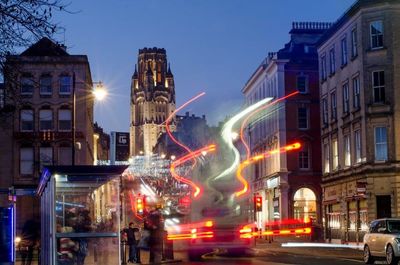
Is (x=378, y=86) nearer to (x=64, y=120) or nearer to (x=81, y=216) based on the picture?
(x=64, y=120)

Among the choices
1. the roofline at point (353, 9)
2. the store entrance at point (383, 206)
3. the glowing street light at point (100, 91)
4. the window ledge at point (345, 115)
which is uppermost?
the roofline at point (353, 9)

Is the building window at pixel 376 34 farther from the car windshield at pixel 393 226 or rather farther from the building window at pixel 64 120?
the building window at pixel 64 120

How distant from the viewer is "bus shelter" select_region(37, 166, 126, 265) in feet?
68.1

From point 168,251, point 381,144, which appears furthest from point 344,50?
point 168,251

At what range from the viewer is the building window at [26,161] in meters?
70.4

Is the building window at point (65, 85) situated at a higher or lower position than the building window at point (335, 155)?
higher

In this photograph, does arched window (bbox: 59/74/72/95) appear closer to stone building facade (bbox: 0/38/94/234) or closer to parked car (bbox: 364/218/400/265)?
stone building facade (bbox: 0/38/94/234)

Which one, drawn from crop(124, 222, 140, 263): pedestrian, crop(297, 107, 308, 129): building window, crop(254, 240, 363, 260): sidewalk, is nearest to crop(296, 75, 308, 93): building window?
crop(297, 107, 308, 129): building window

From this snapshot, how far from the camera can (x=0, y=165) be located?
7031 cm

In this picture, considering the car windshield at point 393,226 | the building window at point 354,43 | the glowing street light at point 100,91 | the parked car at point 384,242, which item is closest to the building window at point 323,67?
the building window at point 354,43

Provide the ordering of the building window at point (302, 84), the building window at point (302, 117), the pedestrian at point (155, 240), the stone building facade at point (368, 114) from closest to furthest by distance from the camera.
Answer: the pedestrian at point (155, 240)
the stone building facade at point (368, 114)
the building window at point (302, 117)
the building window at point (302, 84)

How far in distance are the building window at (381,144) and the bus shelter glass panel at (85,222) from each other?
111ft

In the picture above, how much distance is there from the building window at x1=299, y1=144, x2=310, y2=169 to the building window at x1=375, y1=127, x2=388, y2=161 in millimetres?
21491

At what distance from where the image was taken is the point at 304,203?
7594 cm
